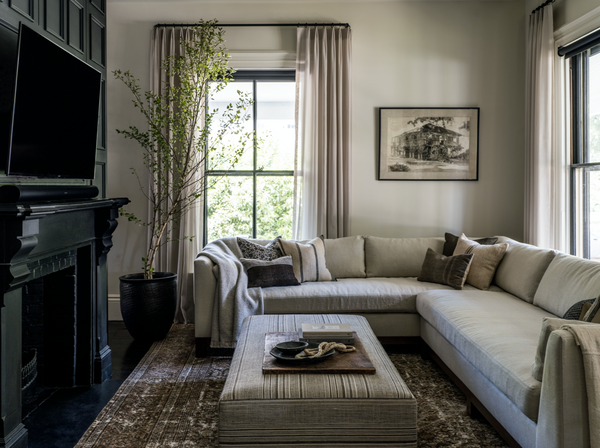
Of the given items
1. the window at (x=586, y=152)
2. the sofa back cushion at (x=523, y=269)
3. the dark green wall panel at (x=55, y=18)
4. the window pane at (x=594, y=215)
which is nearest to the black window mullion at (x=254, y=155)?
the dark green wall panel at (x=55, y=18)

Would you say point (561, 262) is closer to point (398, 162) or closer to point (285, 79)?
point (398, 162)

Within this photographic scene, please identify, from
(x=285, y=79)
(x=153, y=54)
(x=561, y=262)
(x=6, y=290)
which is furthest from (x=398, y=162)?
(x=6, y=290)

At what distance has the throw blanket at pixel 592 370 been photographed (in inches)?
59.6

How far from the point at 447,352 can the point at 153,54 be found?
3.48m

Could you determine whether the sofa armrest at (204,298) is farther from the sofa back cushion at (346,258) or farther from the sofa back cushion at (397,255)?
the sofa back cushion at (397,255)

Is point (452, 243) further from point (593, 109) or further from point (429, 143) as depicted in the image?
point (593, 109)

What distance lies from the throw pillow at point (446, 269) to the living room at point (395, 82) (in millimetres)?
737

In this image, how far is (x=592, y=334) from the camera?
5.16 ft

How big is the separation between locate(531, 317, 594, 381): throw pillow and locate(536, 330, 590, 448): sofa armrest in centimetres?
10

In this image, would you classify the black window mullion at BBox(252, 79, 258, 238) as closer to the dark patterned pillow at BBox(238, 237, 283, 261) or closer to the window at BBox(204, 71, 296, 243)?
the window at BBox(204, 71, 296, 243)

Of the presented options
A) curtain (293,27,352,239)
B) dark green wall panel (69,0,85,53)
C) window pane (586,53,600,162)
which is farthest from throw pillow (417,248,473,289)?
dark green wall panel (69,0,85,53)

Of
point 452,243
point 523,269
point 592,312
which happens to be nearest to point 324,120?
point 452,243

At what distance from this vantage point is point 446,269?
356cm

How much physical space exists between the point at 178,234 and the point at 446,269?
237 centimetres
